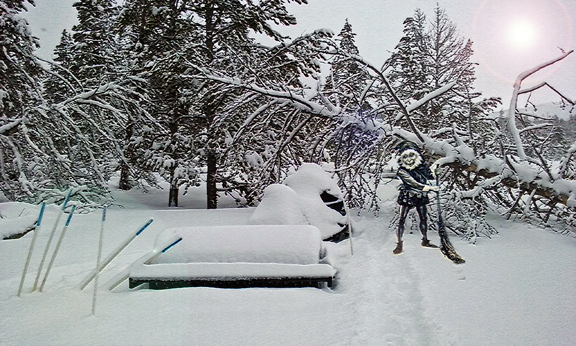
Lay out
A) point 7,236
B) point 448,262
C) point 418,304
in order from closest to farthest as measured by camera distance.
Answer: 1. point 418,304
2. point 448,262
3. point 7,236

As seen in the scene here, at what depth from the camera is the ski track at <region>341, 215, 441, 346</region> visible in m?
2.77

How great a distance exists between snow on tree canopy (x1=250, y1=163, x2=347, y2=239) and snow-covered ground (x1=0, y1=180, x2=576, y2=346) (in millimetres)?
1594

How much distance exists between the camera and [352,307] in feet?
10.8

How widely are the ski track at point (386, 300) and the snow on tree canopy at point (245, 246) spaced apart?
62cm

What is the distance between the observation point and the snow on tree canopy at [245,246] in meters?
4.14

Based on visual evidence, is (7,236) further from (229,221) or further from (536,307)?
(536,307)

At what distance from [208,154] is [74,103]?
16.6 feet

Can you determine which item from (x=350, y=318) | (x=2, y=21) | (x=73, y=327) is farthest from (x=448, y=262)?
(x=2, y=21)

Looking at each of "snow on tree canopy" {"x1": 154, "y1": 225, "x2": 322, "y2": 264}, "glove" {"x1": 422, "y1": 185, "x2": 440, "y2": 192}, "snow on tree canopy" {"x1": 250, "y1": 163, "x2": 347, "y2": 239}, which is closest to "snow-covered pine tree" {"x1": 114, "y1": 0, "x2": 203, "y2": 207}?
"snow on tree canopy" {"x1": 250, "y1": 163, "x2": 347, "y2": 239}

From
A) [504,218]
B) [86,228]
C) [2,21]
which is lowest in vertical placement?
[86,228]

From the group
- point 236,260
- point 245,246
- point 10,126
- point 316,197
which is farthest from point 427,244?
point 10,126

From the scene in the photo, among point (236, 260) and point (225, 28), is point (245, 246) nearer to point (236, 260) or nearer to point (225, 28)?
point (236, 260)

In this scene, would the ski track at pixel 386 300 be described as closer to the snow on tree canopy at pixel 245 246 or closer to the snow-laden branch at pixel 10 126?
the snow on tree canopy at pixel 245 246

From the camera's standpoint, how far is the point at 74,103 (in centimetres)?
844
